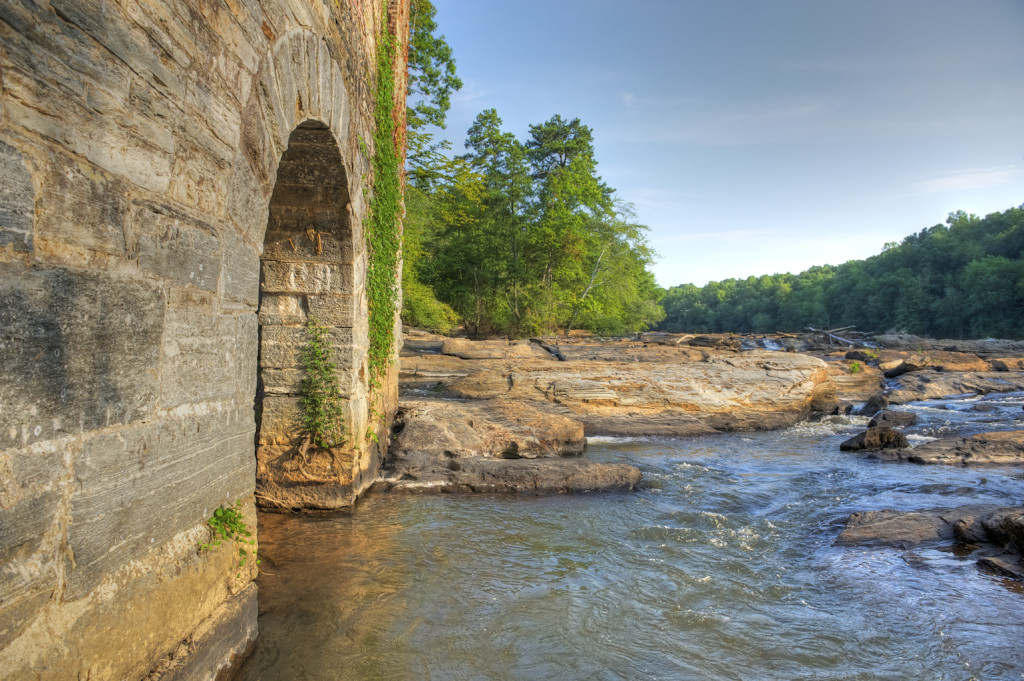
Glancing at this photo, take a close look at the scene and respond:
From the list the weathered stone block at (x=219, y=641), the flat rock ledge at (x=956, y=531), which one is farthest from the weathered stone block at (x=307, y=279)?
the flat rock ledge at (x=956, y=531)

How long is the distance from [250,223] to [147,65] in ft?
2.91

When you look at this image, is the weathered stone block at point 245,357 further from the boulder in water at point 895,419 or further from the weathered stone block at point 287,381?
the boulder in water at point 895,419

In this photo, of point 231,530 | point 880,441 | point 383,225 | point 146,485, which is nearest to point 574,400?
point 880,441

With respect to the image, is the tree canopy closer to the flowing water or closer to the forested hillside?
the flowing water

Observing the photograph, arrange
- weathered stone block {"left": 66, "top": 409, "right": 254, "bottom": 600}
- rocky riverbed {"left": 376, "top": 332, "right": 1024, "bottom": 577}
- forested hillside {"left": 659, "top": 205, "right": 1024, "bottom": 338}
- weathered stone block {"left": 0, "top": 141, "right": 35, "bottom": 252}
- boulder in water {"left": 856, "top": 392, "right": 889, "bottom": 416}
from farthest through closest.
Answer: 1. forested hillside {"left": 659, "top": 205, "right": 1024, "bottom": 338}
2. boulder in water {"left": 856, "top": 392, "right": 889, "bottom": 416}
3. rocky riverbed {"left": 376, "top": 332, "right": 1024, "bottom": 577}
4. weathered stone block {"left": 66, "top": 409, "right": 254, "bottom": 600}
5. weathered stone block {"left": 0, "top": 141, "right": 35, "bottom": 252}

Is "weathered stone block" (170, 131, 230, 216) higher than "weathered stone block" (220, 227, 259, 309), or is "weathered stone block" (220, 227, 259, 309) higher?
"weathered stone block" (170, 131, 230, 216)

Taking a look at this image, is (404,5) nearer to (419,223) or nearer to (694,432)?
(694,432)

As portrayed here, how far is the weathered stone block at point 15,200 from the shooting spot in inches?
56.2

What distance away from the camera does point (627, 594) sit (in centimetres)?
380

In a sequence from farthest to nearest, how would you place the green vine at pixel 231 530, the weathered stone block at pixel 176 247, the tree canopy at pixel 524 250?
the tree canopy at pixel 524 250
the green vine at pixel 231 530
the weathered stone block at pixel 176 247

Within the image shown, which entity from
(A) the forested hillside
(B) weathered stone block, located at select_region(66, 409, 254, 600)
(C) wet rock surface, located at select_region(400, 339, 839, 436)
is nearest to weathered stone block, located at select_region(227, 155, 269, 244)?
(B) weathered stone block, located at select_region(66, 409, 254, 600)

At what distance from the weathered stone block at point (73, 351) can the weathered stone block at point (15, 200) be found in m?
0.08

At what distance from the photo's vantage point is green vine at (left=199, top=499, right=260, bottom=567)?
2.54m

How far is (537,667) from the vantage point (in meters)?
2.96
